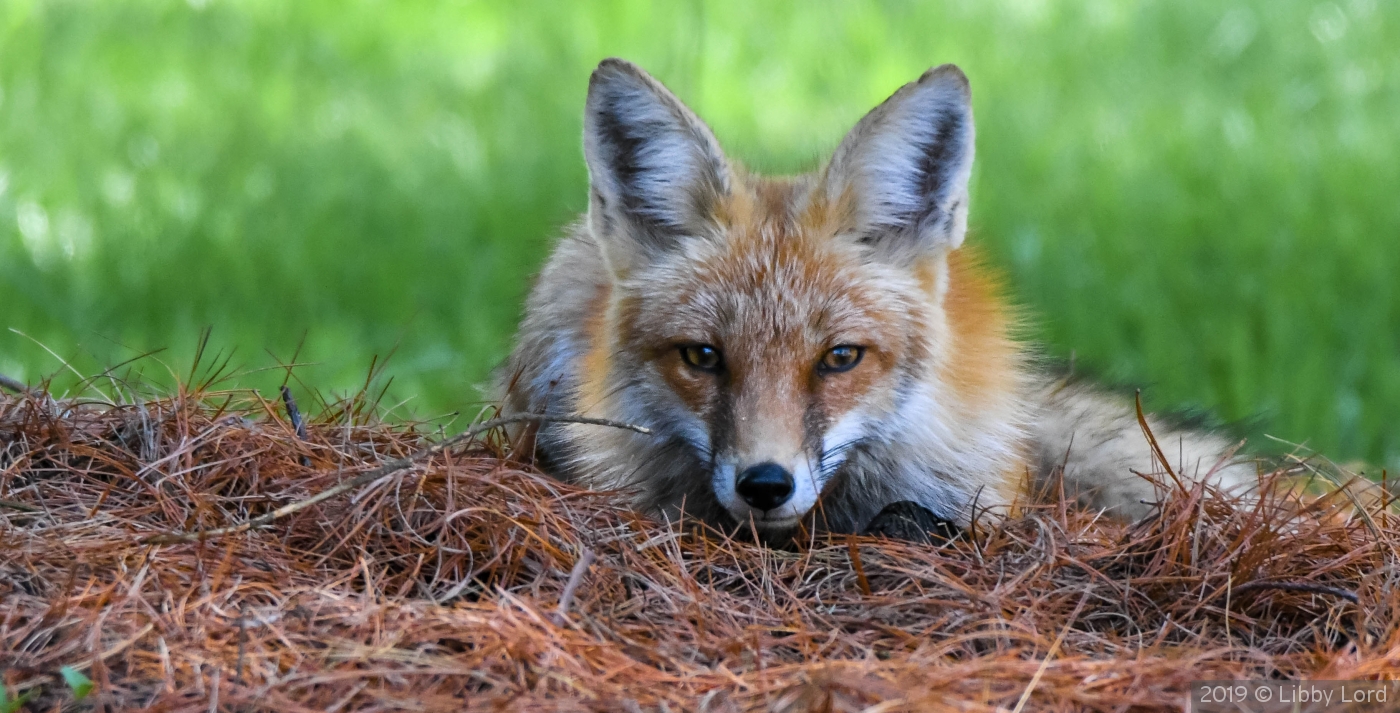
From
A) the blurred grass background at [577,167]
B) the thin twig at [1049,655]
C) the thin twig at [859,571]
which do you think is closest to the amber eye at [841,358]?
the thin twig at [859,571]

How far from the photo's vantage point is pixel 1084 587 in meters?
2.76

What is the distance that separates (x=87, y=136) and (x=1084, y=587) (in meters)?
7.27

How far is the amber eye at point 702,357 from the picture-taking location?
→ 334 cm

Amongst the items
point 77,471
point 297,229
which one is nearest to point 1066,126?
point 297,229

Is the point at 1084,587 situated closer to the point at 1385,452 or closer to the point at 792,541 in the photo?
the point at 792,541

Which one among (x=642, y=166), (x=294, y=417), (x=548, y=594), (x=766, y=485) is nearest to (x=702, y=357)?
(x=766, y=485)

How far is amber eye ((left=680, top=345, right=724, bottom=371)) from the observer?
3338 millimetres

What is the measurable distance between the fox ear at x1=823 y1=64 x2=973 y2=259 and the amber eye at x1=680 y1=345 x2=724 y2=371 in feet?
1.94

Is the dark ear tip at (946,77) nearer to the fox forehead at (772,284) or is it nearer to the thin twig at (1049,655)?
the fox forehead at (772,284)

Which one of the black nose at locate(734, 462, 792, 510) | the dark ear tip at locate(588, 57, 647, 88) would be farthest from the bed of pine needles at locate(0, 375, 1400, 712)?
the dark ear tip at locate(588, 57, 647, 88)

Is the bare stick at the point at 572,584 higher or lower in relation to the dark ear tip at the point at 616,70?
lower

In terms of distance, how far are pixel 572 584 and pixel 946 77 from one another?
178 cm

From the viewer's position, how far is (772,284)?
3404mm

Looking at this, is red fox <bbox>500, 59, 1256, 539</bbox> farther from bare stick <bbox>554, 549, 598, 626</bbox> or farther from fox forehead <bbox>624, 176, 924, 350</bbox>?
bare stick <bbox>554, 549, 598, 626</bbox>
